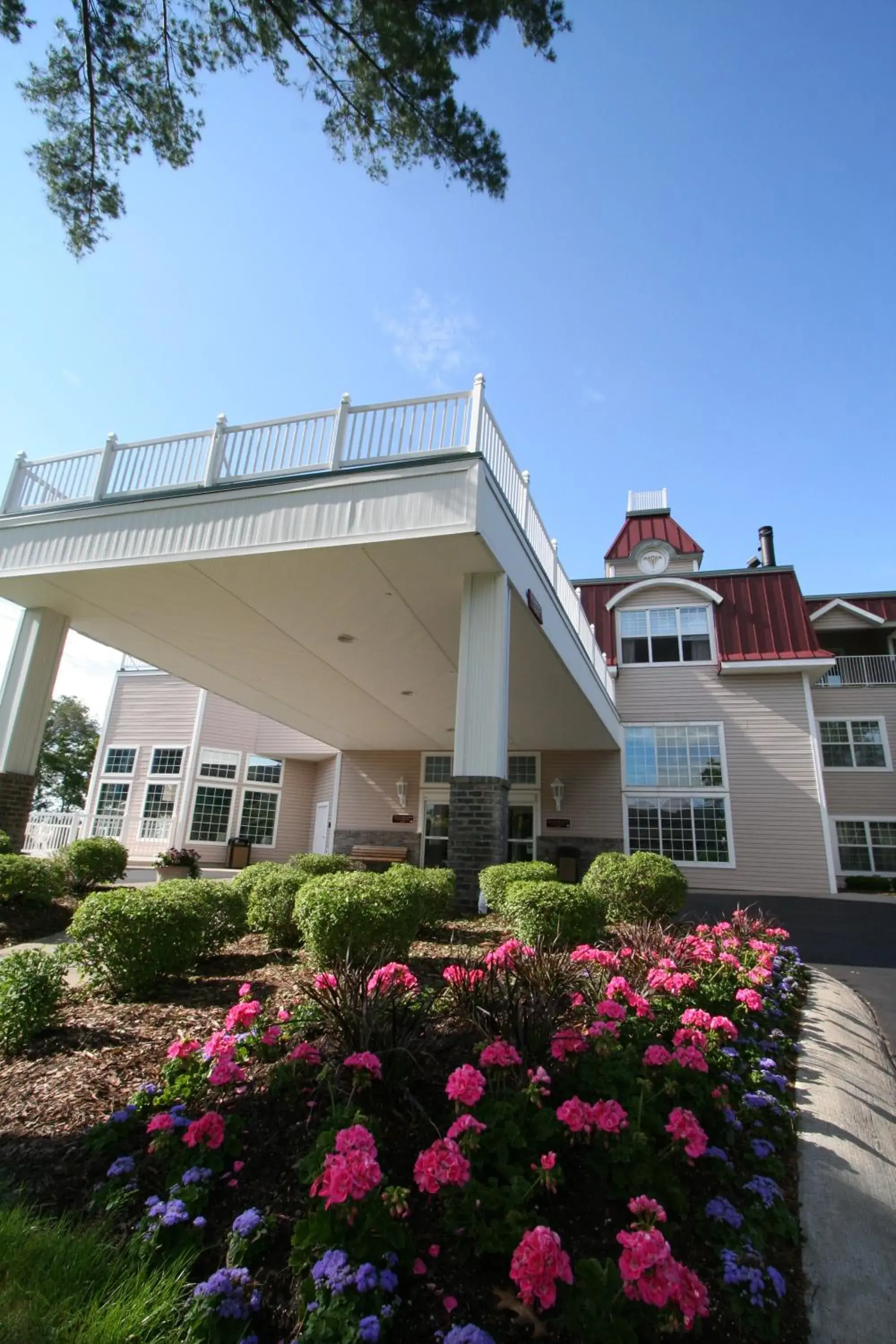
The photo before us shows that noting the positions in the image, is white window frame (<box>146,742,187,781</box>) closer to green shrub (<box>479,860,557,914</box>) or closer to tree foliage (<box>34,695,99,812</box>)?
green shrub (<box>479,860,557,914</box>)

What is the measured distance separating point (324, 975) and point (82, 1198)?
3.80 feet

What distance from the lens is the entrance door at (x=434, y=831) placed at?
16328 millimetres

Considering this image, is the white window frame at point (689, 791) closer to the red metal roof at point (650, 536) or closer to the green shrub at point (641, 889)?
the red metal roof at point (650, 536)

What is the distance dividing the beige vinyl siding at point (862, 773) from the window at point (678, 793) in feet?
12.2

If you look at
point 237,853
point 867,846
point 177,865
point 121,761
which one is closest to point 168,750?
point 121,761

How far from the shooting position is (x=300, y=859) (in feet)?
27.7

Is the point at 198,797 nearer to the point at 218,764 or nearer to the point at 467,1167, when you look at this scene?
the point at 218,764

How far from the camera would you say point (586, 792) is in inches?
603

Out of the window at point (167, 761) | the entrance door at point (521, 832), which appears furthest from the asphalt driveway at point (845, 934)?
the window at point (167, 761)

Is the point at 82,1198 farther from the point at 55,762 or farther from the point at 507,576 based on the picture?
the point at 55,762

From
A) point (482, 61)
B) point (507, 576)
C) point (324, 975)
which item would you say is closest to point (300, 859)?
point (507, 576)

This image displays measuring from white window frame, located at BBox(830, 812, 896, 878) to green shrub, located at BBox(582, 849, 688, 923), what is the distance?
1087 centimetres

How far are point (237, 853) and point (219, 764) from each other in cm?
268

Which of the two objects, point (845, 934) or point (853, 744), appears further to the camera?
point (853, 744)
